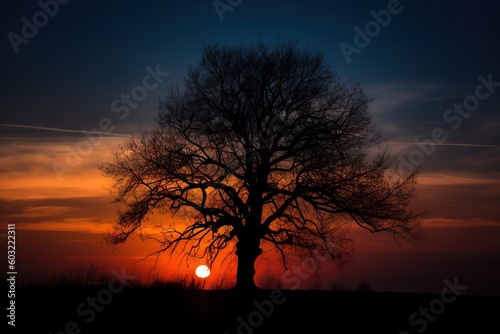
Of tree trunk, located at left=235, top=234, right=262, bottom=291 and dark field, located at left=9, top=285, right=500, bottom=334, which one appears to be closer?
dark field, located at left=9, top=285, right=500, bottom=334

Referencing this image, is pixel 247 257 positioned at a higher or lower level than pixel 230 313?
higher

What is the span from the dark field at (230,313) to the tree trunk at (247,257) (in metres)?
3.25

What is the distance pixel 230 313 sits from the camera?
17.9 m

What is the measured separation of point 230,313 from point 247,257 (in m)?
7.65

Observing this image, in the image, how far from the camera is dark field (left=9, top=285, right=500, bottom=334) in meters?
16.0

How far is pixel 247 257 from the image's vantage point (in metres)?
25.5

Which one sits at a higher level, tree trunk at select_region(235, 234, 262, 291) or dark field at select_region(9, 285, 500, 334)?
tree trunk at select_region(235, 234, 262, 291)

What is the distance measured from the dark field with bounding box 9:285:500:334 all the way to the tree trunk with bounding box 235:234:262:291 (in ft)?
10.7

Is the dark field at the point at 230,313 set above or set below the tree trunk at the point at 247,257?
Result: below

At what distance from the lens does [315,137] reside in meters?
25.0

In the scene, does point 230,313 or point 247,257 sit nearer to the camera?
point 230,313

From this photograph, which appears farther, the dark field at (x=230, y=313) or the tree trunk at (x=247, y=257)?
the tree trunk at (x=247, y=257)

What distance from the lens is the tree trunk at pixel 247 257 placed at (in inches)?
999

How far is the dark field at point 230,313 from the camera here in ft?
52.4
